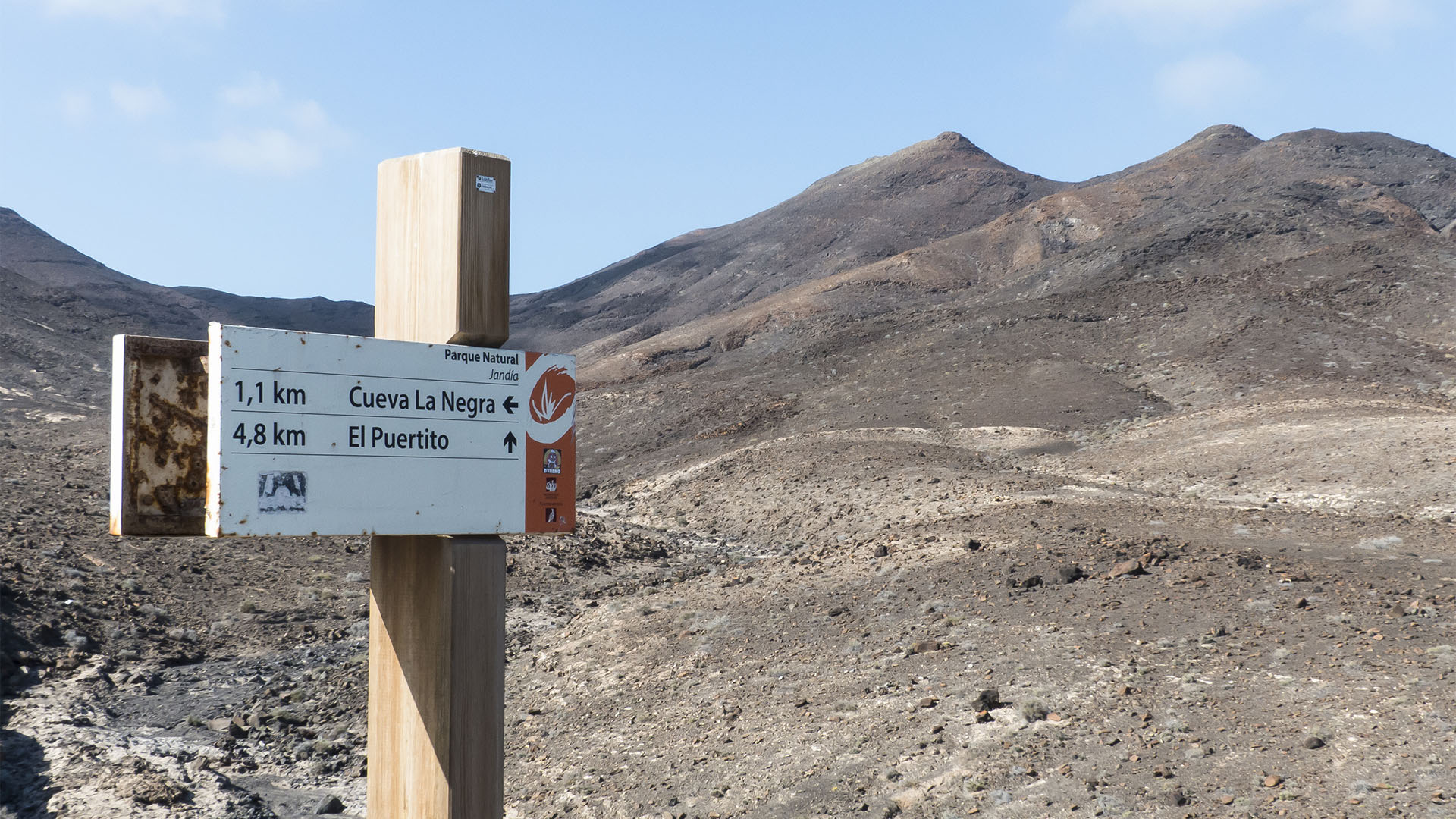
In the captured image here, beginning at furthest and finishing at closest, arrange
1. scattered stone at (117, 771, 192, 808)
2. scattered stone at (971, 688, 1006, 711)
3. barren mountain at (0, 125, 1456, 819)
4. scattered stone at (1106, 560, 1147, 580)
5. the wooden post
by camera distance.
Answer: scattered stone at (1106, 560, 1147, 580) → scattered stone at (971, 688, 1006, 711) → scattered stone at (117, 771, 192, 808) → barren mountain at (0, 125, 1456, 819) → the wooden post

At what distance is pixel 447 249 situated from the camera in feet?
8.96

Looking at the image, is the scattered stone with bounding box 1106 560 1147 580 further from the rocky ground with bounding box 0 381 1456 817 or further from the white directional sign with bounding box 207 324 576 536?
the white directional sign with bounding box 207 324 576 536

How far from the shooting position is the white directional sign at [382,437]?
2381 mm

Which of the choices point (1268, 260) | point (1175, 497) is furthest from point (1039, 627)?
point (1268, 260)

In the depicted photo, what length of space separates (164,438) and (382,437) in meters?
0.50

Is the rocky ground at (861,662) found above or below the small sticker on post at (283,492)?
below

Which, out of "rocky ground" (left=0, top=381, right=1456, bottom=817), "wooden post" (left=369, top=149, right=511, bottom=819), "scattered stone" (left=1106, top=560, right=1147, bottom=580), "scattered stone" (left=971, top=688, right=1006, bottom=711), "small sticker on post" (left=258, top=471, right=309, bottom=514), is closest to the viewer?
"small sticker on post" (left=258, top=471, right=309, bottom=514)

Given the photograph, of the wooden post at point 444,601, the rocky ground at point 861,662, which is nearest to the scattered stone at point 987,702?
the rocky ground at point 861,662

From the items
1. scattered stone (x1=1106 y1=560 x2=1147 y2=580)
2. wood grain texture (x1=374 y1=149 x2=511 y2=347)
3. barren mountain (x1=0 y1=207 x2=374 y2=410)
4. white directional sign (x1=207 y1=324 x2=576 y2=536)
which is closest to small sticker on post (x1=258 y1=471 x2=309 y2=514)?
white directional sign (x1=207 y1=324 x2=576 y2=536)

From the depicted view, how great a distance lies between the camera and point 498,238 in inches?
109

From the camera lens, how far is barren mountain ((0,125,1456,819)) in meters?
5.23

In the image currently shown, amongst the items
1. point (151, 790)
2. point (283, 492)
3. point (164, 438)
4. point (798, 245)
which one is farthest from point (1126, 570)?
point (798, 245)

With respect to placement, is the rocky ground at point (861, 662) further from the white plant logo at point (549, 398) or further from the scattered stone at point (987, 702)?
the white plant logo at point (549, 398)

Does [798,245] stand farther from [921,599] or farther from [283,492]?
[283,492]
